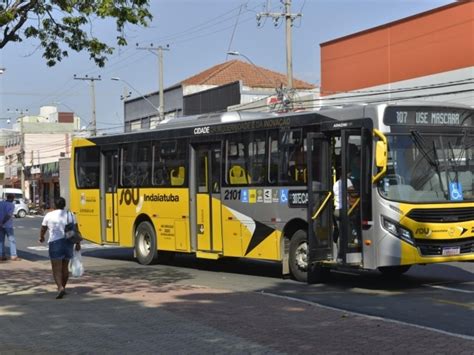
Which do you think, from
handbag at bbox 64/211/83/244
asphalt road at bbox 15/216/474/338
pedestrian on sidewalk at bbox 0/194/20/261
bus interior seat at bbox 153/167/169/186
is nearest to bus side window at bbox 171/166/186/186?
bus interior seat at bbox 153/167/169/186

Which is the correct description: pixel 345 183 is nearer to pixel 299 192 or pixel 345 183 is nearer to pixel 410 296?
pixel 299 192

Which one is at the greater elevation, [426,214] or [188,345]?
[426,214]

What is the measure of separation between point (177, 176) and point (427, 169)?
6.22m

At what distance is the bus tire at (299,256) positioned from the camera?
12169 millimetres

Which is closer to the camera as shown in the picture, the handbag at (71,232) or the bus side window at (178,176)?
the handbag at (71,232)

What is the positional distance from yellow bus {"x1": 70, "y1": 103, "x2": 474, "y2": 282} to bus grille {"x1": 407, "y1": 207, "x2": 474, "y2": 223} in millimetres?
17

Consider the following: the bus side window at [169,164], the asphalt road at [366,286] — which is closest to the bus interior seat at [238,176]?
the bus side window at [169,164]

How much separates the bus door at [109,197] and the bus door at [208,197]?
3428 mm

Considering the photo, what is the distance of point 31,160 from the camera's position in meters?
82.4

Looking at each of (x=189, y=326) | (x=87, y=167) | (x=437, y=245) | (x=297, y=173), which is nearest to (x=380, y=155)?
(x=437, y=245)

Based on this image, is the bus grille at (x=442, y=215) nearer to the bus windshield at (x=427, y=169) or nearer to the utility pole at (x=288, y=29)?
the bus windshield at (x=427, y=169)

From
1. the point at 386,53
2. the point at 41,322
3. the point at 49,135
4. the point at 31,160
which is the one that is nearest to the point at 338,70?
the point at 386,53

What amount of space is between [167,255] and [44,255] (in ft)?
17.5

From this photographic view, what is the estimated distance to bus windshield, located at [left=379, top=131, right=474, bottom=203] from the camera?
35.2 ft
